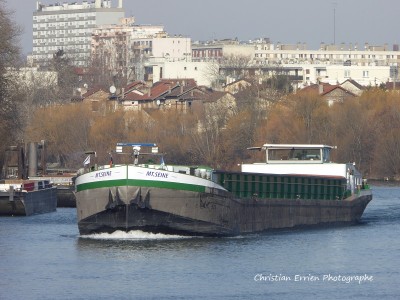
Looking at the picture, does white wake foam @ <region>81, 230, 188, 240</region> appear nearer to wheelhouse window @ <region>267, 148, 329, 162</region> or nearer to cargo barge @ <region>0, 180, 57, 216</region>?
wheelhouse window @ <region>267, 148, 329, 162</region>

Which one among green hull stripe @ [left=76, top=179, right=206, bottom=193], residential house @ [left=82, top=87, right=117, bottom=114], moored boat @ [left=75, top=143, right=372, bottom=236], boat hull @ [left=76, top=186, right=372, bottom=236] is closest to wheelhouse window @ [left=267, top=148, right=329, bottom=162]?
moored boat @ [left=75, top=143, right=372, bottom=236]

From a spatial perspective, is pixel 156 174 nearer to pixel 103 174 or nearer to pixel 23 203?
pixel 103 174

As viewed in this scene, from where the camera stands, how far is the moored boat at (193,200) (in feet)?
156

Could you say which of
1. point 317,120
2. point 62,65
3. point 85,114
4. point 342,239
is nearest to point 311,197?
point 342,239

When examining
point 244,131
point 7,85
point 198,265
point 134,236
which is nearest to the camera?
A: point 198,265

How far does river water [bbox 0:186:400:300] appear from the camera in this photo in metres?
38.2

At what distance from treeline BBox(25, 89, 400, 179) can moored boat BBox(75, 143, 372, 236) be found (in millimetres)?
47841

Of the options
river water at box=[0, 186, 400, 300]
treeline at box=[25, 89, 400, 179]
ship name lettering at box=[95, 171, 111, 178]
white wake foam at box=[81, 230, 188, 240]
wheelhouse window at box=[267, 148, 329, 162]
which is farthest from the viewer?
treeline at box=[25, 89, 400, 179]

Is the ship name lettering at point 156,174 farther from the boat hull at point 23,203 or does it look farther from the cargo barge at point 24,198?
the boat hull at point 23,203

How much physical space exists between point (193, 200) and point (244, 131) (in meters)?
64.5

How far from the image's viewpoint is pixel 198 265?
4288 centimetres

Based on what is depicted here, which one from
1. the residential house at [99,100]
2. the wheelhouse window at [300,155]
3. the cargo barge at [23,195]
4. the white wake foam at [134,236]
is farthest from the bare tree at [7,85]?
the residential house at [99,100]

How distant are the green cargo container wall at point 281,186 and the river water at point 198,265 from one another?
64.9 inches

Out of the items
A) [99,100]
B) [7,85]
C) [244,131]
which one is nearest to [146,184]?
[7,85]
